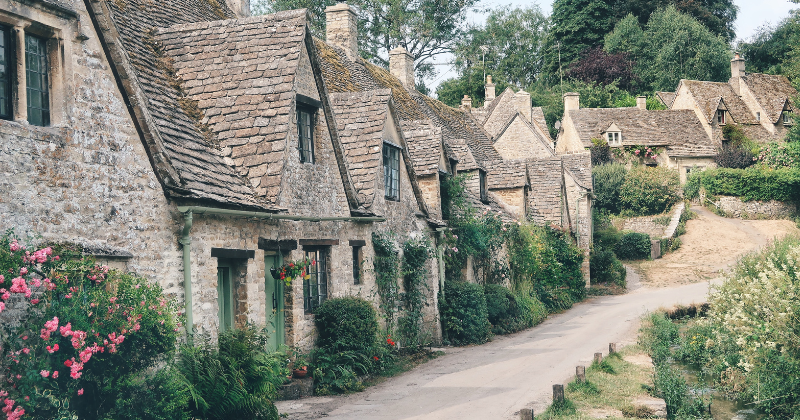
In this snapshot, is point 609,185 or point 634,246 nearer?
point 634,246

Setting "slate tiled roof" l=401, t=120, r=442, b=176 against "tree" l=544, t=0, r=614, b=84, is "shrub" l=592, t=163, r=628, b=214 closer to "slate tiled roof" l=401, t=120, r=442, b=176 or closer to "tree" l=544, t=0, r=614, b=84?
"tree" l=544, t=0, r=614, b=84

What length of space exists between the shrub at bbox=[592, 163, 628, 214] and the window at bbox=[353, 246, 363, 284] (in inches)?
1422

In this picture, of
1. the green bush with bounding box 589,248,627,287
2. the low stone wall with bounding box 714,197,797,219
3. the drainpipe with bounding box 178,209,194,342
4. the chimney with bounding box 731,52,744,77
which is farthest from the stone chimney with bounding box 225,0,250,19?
the chimney with bounding box 731,52,744,77

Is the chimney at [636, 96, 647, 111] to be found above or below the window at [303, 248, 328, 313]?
above

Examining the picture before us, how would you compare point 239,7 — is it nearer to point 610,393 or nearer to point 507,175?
point 610,393

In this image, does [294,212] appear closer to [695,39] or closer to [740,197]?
[740,197]

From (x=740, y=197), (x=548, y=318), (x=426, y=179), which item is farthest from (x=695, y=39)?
(x=426, y=179)

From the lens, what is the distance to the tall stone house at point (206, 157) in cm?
814

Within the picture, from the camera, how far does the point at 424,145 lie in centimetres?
2184

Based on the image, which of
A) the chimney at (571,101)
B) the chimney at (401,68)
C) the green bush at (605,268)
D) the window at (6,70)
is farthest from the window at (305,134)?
the chimney at (571,101)

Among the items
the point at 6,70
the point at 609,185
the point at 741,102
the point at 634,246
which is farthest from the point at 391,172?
the point at 741,102

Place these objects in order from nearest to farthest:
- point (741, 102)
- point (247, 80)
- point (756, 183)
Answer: point (247, 80)
point (756, 183)
point (741, 102)

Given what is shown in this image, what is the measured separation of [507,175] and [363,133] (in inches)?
596

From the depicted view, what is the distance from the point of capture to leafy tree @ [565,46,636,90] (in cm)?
6656
